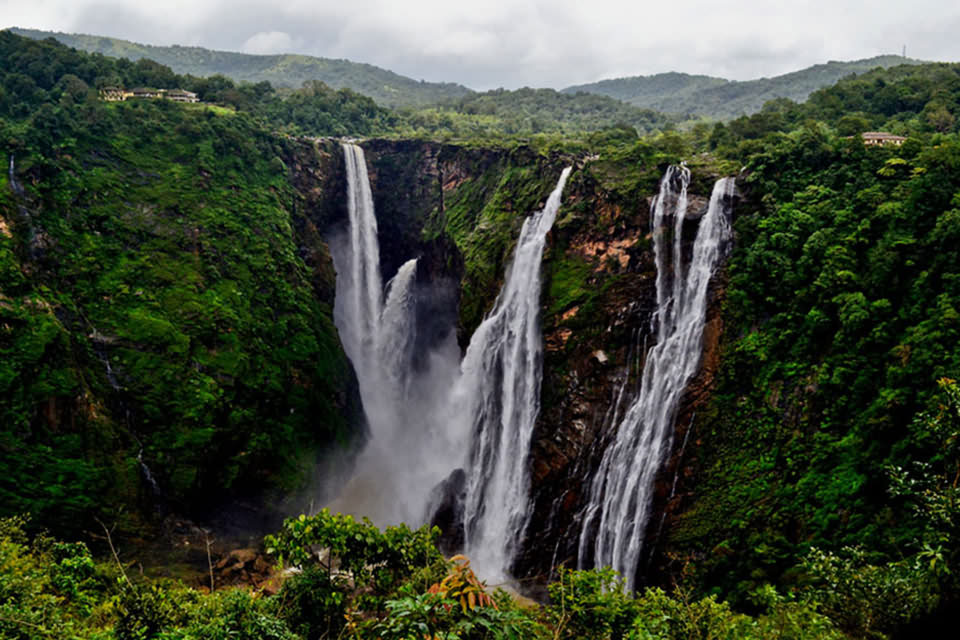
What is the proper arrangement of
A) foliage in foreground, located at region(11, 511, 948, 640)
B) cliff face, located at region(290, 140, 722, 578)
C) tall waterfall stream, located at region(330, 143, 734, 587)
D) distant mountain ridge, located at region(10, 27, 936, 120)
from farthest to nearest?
distant mountain ridge, located at region(10, 27, 936, 120)
cliff face, located at region(290, 140, 722, 578)
tall waterfall stream, located at region(330, 143, 734, 587)
foliage in foreground, located at region(11, 511, 948, 640)

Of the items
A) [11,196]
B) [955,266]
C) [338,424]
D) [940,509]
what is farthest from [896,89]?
[11,196]

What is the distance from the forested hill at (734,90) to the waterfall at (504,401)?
58.3 m

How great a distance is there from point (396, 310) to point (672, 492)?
890 inches

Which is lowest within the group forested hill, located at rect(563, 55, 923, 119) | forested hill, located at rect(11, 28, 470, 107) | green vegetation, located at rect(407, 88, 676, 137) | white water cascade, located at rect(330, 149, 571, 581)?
white water cascade, located at rect(330, 149, 571, 581)

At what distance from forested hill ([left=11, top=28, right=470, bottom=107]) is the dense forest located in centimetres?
9695

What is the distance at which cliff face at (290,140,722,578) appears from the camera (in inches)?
803

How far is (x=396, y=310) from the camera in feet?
119

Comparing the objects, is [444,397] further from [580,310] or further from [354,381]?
[580,310]

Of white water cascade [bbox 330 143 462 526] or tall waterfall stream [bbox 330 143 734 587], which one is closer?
tall waterfall stream [bbox 330 143 734 587]

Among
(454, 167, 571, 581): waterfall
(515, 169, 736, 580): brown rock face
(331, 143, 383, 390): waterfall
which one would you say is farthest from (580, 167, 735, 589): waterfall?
(331, 143, 383, 390): waterfall

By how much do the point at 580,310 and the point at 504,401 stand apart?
5.44 meters

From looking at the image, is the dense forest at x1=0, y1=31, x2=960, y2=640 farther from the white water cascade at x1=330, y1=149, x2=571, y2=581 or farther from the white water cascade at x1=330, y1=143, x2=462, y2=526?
the white water cascade at x1=330, y1=143, x2=462, y2=526

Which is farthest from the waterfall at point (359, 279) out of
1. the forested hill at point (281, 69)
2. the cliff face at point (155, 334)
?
the forested hill at point (281, 69)

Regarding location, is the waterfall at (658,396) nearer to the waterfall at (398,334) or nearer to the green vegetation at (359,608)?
the green vegetation at (359,608)
